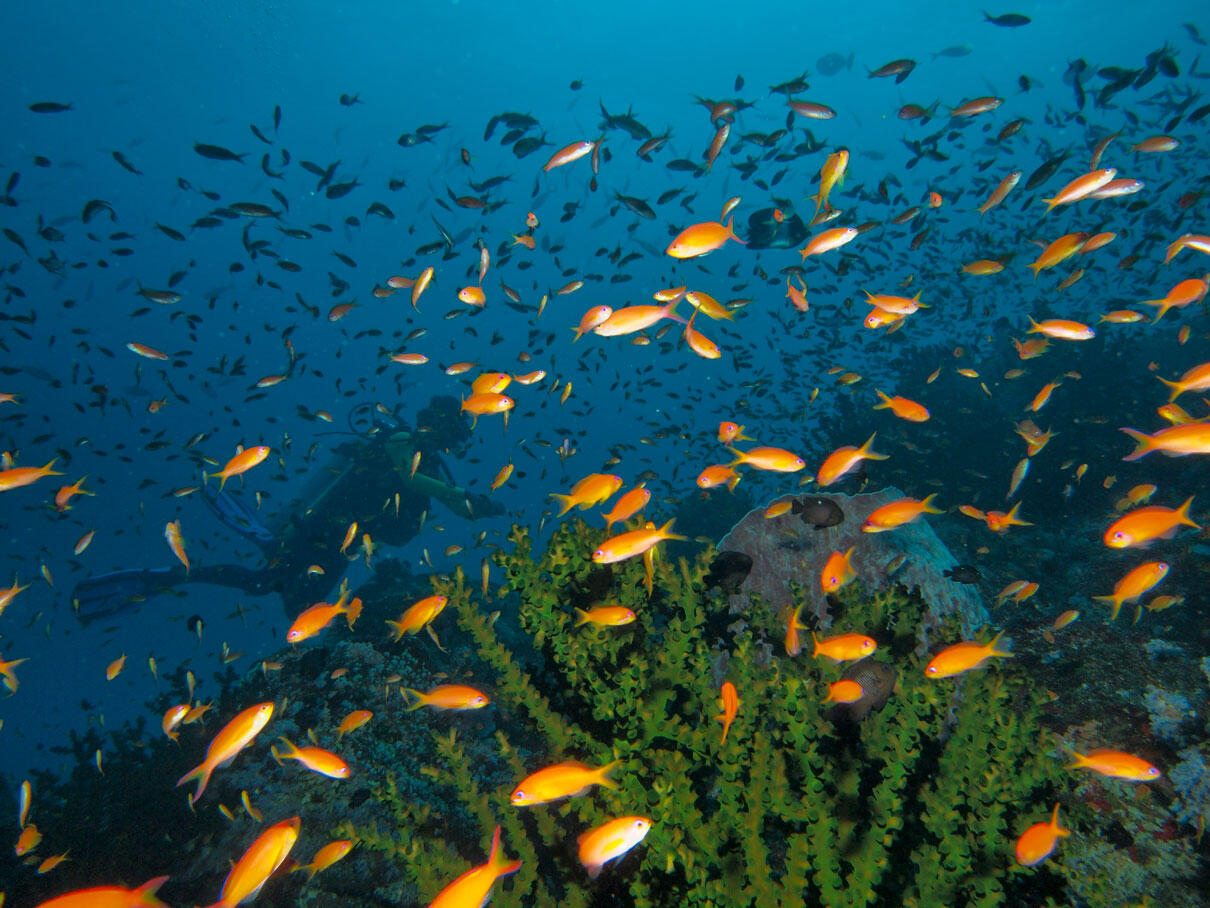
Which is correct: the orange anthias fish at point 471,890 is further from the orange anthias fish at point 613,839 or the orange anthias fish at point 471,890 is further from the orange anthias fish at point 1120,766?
the orange anthias fish at point 1120,766

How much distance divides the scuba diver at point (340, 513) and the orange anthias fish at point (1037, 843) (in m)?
12.7

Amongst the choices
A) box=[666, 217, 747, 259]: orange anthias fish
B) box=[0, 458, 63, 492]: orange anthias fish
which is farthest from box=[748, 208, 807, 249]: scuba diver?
box=[0, 458, 63, 492]: orange anthias fish

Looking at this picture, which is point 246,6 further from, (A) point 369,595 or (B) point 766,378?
(B) point 766,378

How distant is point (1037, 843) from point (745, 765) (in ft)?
4.63

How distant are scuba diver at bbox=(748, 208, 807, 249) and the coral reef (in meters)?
5.09

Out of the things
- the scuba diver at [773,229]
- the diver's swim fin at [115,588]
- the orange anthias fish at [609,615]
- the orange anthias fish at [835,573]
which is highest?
the scuba diver at [773,229]

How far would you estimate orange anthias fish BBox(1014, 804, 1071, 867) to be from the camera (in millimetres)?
2449

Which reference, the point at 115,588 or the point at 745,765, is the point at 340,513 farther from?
the point at 745,765

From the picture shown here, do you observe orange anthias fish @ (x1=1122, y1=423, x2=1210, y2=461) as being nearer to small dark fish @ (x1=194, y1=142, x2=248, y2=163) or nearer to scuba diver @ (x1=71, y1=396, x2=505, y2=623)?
small dark fish @ (x1=194, y1=142, x2=248, y2=163)

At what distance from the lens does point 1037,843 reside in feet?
8.13

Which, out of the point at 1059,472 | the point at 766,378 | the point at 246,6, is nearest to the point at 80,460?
the point at 246,6

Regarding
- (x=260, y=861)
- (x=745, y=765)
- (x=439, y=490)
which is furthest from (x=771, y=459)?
(x=439, y=490)

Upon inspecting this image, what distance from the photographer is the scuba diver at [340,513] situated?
46.8 ft

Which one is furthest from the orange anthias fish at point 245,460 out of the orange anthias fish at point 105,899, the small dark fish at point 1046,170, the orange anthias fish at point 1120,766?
the small dark fish at point 1046,170
